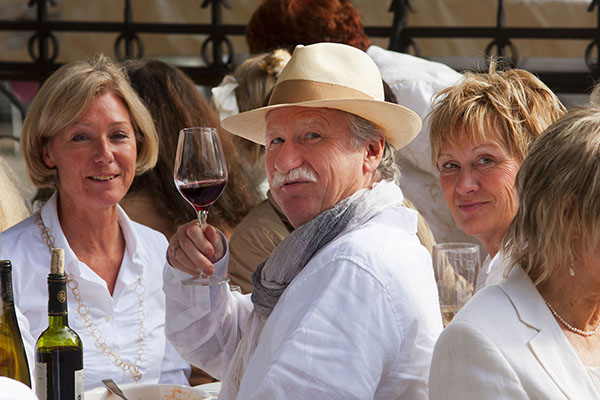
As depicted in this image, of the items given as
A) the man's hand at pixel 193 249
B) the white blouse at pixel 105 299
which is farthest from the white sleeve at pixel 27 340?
the man's hand at pixel 193 249

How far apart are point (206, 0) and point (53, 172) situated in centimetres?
217

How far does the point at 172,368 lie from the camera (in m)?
3.23

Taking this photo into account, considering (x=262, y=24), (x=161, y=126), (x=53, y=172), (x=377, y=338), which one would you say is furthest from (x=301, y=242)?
(x=262, y=24)

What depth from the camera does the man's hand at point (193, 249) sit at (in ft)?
7.76

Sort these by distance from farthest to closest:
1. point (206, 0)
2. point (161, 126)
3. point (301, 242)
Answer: point (206, 0), point (161, 126), point (301, 242)

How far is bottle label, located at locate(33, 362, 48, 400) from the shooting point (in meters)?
1.91

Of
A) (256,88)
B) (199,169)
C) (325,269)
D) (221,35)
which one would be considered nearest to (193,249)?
(199,169)

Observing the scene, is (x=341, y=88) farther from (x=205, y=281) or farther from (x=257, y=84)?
(x=257, y=84)

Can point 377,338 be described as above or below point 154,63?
below

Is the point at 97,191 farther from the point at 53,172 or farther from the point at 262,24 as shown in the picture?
the point at 262,24

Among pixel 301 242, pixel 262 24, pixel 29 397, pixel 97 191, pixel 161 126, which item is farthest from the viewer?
pixel 262 24

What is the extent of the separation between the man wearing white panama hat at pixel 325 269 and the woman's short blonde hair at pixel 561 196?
30 cm

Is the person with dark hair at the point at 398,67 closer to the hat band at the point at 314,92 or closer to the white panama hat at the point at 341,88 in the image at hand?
the white panama hat at the point at 341,88

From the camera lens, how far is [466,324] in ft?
6.32
